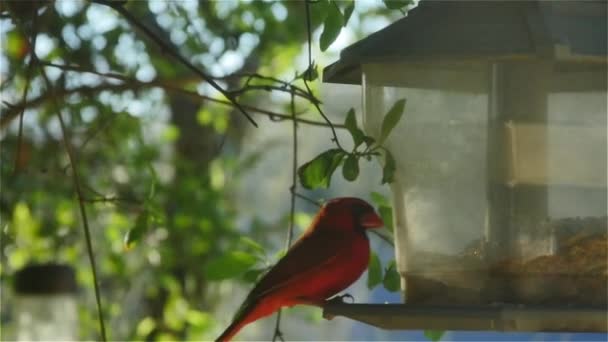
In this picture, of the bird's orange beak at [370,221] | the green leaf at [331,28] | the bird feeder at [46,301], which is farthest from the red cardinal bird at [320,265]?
the bird feeder at [46,301]

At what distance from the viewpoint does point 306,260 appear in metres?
1.68

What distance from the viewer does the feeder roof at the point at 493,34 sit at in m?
1.34

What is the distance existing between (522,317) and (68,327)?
81.3 inches

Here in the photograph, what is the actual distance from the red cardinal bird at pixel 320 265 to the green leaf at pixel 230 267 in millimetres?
95

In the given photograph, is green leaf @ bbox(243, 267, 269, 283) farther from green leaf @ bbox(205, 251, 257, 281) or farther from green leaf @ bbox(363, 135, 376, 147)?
green leaf @ bbox(363, 135, 376, 147)

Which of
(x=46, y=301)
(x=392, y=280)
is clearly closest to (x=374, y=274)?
(x=392, y=280)

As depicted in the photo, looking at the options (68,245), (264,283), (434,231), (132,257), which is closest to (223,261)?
(264,283)

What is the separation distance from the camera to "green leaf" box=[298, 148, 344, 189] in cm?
155

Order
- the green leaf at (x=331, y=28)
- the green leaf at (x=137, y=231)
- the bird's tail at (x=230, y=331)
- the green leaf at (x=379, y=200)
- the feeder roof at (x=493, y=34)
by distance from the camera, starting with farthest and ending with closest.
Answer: the green leaf at (x=137, y=231), the green leaf at (x=379, y=200), the bird's tail at (x=230, y=331), the green leaf at (x=331, y=28), the feeder roof at (x=493, y=34)

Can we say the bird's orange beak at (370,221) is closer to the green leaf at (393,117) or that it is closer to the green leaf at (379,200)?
the green leaf at (379,200)

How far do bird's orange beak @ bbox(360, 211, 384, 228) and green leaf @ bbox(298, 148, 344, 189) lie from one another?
0.52ft

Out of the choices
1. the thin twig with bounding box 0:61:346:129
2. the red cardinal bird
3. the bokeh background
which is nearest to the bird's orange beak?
the red cardinal bird

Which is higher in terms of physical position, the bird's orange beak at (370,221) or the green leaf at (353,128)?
the green leaf at (353,128)

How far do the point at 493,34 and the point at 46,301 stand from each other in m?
1.99
